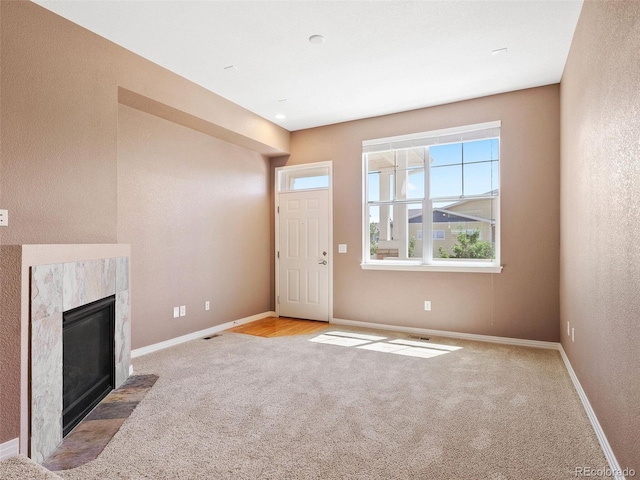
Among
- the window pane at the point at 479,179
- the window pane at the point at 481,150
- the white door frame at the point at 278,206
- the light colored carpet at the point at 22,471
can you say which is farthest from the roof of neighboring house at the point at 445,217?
the light colored carpet at the point at 22,471

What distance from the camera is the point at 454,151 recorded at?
4645 millimetres

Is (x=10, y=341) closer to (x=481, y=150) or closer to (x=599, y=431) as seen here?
(x=599, y=431)

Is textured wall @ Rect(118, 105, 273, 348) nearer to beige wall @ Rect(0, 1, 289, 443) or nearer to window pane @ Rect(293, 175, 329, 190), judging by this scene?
beige wall @ Rect(0, 1, 289, 443)

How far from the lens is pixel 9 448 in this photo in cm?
190

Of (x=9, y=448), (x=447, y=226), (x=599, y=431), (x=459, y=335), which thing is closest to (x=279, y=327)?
(x=459, y=335)

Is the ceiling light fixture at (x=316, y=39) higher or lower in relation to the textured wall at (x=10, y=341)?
higher

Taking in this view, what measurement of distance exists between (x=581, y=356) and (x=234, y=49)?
3.82 m

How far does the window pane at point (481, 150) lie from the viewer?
4.39m

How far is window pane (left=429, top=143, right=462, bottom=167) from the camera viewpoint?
182 inches

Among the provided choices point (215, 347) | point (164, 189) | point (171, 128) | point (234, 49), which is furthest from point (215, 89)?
point (215, 347)

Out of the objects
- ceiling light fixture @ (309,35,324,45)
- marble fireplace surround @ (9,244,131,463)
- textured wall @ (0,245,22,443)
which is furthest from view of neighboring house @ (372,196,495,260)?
textured wall @ (0,245,22,443)

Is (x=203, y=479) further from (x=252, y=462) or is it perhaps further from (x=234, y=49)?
(x=234, y=49)

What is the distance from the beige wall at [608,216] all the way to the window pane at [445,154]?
1.56m

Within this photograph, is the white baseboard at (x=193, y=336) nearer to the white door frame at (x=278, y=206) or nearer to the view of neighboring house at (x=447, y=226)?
the white door frame at (x=278, y=206)
